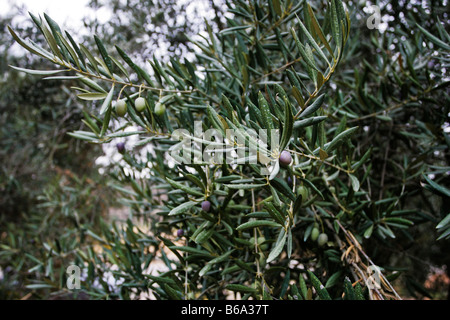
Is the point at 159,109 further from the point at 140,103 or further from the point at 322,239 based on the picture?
the point at 322,239

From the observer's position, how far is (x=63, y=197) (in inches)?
78.4

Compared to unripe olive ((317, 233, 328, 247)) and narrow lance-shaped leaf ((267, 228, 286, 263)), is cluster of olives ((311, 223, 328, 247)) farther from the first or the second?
narrow lance-shaped leaf ((267, 228, 286, 263))

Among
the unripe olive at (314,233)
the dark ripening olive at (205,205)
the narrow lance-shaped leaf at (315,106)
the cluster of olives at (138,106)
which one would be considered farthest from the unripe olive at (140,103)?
the unripe olive at (314,233)

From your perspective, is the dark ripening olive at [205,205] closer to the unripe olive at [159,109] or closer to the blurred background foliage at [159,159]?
the unripe olive at [159,109]

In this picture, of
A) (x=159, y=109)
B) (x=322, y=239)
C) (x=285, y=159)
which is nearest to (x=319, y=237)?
(x=322, y=239)

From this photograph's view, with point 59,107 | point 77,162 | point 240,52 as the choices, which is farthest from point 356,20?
point 77,162

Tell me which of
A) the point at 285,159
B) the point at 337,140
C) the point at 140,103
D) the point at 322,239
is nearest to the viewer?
the point at 285,159

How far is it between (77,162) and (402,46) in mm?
2628

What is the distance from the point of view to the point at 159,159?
1200 millimetres

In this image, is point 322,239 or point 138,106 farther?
point 322,239

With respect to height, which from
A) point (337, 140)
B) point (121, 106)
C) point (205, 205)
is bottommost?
point (205, 205)

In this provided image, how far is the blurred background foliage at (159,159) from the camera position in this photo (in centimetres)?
115
